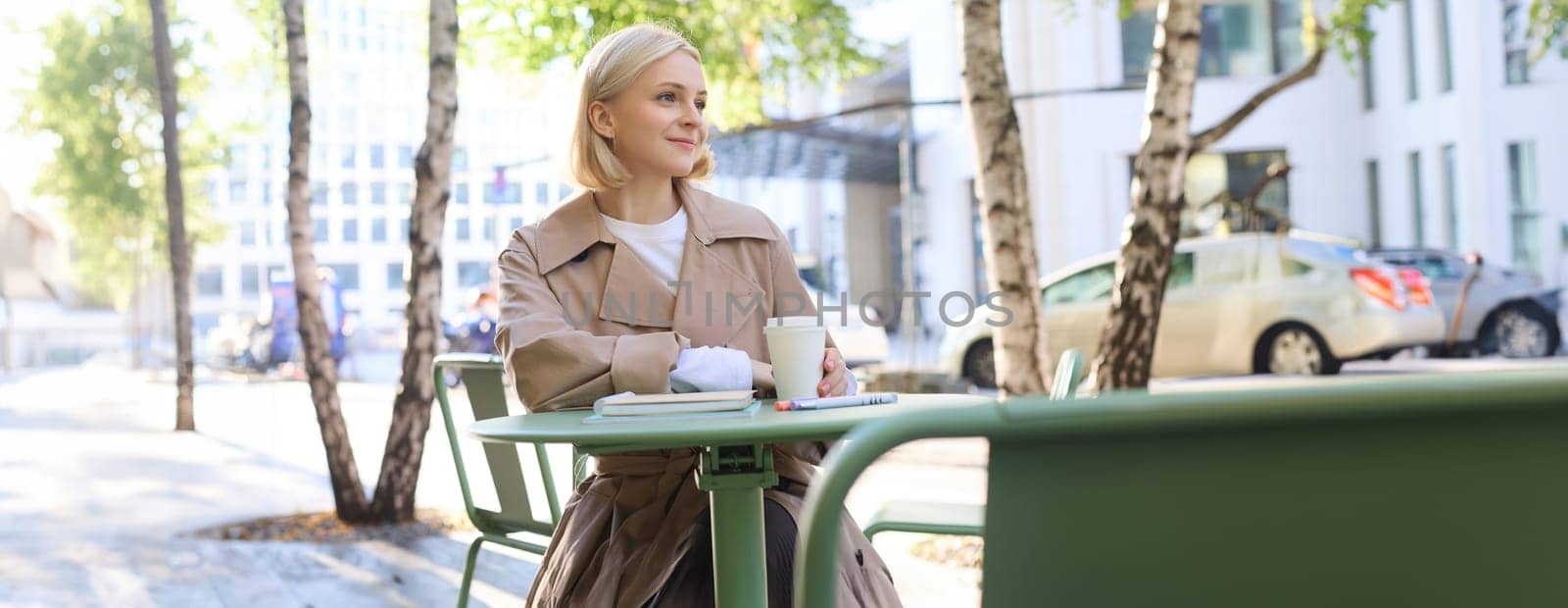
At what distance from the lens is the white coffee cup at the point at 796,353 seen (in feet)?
7.54

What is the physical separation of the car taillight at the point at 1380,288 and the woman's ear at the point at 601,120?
10739mm

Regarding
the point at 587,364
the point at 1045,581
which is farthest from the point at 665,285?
the point at 1045,581

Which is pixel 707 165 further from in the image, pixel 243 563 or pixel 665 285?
pixel 243 563

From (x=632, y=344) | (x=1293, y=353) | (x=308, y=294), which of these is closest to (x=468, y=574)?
(x=632, y=344)

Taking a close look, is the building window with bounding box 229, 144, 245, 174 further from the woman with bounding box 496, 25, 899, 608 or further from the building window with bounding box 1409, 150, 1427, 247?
the building window with bounding box 1409, 150, 1427, 247

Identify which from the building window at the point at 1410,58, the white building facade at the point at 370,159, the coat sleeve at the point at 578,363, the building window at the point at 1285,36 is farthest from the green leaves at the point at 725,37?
the building window at the point at 1285,36

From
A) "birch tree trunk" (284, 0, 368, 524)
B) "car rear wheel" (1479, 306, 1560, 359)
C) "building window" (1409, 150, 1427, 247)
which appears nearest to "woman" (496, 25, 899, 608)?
"birch tree trunk" (284, 0, 368, 524)

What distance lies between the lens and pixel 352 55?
11.8m

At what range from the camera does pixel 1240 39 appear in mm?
24719

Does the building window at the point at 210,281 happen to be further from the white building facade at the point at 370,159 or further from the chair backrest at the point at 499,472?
the chair backrest at the point at 499,472

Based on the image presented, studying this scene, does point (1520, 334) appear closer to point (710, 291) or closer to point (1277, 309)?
point (1277, 309)

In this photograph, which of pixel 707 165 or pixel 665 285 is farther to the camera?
pixel 707 165

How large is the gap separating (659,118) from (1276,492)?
192cm

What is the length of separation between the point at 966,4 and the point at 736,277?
9.70 feet
